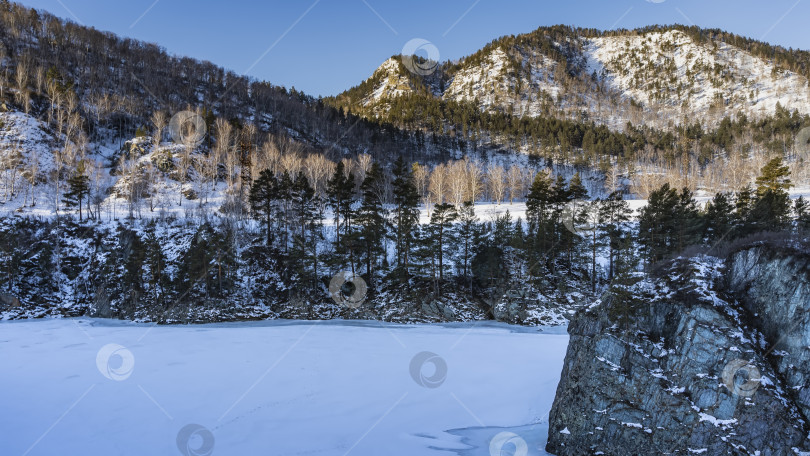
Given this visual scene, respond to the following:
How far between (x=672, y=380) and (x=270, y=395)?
466 inches

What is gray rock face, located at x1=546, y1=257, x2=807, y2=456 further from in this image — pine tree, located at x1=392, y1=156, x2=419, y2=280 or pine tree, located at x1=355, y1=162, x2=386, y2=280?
pine tree, located at x1=355, y1=162, x2=386, y2=280

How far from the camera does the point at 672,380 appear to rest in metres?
9.38

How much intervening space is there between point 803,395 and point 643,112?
200924mm

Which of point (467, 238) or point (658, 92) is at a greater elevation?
point (658, 92)

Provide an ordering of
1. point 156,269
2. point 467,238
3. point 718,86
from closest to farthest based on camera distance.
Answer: point 467,238 → point 156,269 → point 718,86

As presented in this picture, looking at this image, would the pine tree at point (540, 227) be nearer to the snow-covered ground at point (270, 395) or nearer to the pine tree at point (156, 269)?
the snow-covered ground at point (270, 395)

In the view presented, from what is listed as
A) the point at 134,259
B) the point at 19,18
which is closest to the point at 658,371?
the point at 134,259

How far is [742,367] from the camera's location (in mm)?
8578

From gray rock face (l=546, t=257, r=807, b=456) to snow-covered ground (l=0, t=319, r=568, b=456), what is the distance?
6.32ft

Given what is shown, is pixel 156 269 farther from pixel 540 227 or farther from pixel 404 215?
pixel 540 227

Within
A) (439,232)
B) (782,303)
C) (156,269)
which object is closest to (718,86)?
(439,232)

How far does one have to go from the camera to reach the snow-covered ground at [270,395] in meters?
9.77

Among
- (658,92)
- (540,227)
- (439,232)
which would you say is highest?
(658,92)

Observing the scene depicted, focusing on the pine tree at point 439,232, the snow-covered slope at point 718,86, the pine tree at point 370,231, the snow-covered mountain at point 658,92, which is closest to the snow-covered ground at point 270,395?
the pine tree at point 439,232
